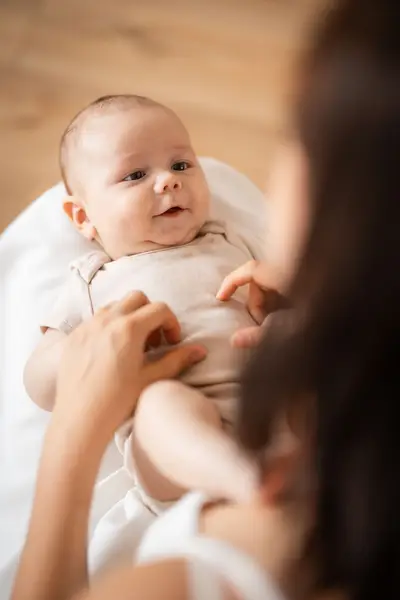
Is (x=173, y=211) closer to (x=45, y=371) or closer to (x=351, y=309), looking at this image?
(x=45, y=371)

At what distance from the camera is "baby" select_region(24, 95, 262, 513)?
73 cm

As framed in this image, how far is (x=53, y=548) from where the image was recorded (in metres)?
0.61

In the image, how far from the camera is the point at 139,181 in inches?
36.7

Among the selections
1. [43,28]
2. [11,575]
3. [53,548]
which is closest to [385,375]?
[53,548]

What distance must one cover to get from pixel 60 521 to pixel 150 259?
385 millimetres

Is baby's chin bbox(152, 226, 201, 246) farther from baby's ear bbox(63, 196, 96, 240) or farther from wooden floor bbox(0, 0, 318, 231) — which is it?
wooden floor bbox(0, 0, 318, 231)

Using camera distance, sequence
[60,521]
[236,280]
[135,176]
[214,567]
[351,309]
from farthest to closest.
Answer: [135,176] < [236,280] < [60,521] < [214,567] < [351,309]

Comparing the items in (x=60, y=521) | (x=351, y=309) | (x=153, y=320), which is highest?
(x=351, y=309)

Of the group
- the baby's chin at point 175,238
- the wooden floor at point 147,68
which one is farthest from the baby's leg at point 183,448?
the wooden floor at point 147,68

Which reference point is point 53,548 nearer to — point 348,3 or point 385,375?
point 385,375

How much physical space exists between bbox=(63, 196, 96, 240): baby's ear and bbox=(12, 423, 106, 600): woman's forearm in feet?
1.29

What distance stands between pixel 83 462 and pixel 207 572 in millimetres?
219

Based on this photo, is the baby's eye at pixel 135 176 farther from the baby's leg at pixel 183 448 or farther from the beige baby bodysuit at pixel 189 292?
the baby's leg at pixel 183 448

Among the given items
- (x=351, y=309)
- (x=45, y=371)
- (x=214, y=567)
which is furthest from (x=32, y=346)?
(x=351, y=309)
